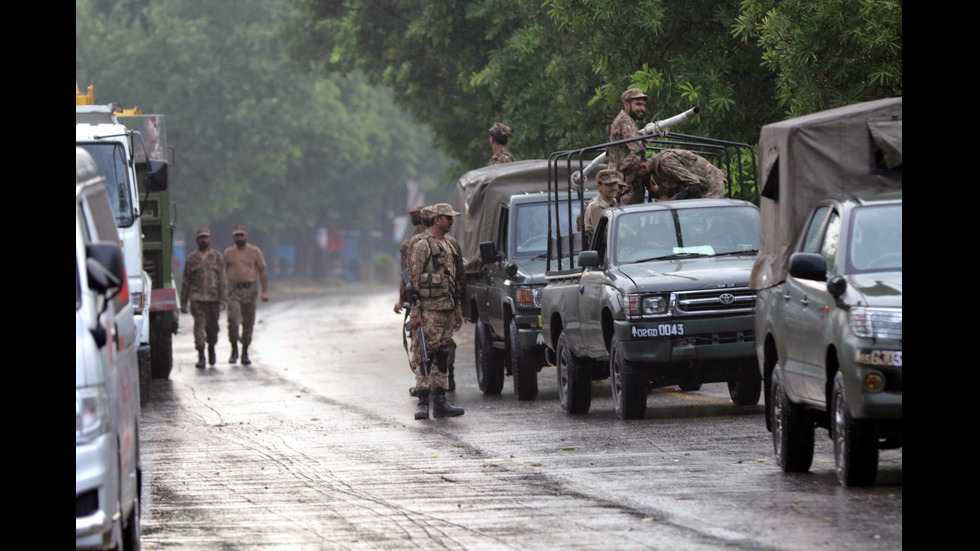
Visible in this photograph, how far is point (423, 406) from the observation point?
15.1 metres

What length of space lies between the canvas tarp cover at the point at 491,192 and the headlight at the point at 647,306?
Answer: 5095mm

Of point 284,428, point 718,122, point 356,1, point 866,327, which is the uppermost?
point 356,1

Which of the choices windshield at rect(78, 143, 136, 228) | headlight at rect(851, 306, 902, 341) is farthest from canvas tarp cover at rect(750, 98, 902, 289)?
windshield at rect(78, 143, 136, 228)

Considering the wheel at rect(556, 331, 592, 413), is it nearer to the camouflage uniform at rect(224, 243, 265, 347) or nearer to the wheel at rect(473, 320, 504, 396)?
the wheel at rect(473, 320, 504, 396)

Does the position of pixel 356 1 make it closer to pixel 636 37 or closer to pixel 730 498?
pixel 636 37

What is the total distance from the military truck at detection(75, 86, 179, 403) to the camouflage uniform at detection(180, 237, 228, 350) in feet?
5.71

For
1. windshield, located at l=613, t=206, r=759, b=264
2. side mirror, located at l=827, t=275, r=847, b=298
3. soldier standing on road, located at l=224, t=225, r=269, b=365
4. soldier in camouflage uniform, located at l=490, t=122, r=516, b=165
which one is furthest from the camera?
soldier standing on road, located at l=224, t=225, r=269, b=365

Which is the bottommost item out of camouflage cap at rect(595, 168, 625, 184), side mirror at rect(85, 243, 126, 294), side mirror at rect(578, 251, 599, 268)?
side mirror at rect(578, 251, 599, 268)

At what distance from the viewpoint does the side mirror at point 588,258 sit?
14.0 m

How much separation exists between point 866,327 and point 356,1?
27.1 m

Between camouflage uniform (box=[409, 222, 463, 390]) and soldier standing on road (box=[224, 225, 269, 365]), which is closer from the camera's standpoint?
camouflage uniform (box=[409, 222, 463, 390])

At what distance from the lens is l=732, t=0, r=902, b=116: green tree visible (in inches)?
622

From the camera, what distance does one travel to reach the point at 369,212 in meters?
77.9

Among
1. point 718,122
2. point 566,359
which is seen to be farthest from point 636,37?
point 566,359
